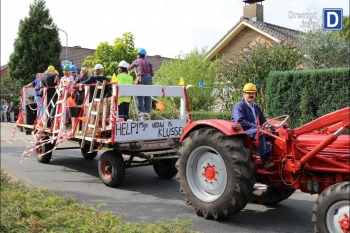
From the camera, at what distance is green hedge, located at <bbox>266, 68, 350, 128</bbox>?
10359 mm

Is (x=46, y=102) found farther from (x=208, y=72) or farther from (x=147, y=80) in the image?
(x=208, y=72)

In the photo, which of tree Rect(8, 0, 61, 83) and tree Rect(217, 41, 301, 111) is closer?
tree Rect(217, 41, 301, 111)

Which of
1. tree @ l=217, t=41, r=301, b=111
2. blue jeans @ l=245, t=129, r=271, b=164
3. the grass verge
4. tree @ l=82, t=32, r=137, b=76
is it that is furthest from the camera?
tree @ l=82, t=32, r=137, b=76

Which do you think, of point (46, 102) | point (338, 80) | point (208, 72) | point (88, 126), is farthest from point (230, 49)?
point (88, 126)

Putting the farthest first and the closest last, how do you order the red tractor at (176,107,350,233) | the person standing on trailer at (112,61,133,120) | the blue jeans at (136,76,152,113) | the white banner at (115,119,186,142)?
the blue jeans at (136,76,152,113)
the person standing on trailer at (112,61,133,120)
the white banner at (115,119,186,142)
the red tractor at (176,107,350,233)

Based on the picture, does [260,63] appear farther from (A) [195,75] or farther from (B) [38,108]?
(B) [38,108]

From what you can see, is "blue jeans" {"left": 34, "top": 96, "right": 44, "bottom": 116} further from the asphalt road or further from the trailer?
the asphalt road

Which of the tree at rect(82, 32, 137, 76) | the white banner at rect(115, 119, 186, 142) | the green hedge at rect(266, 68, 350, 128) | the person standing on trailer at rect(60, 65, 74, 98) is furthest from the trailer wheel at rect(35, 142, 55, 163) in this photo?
the tree at rect(82, 32, 137, 76)

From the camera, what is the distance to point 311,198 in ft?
23.8

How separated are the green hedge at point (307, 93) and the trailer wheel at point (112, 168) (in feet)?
17.2

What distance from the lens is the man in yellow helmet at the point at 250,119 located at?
5609 millimetres

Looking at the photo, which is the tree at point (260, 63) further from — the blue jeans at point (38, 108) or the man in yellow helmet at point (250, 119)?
the man in yellow helmet at point (250, 119)

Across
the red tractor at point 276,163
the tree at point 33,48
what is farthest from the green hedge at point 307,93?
the tree at point 33,48

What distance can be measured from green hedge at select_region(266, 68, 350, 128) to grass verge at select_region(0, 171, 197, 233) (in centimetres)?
634
